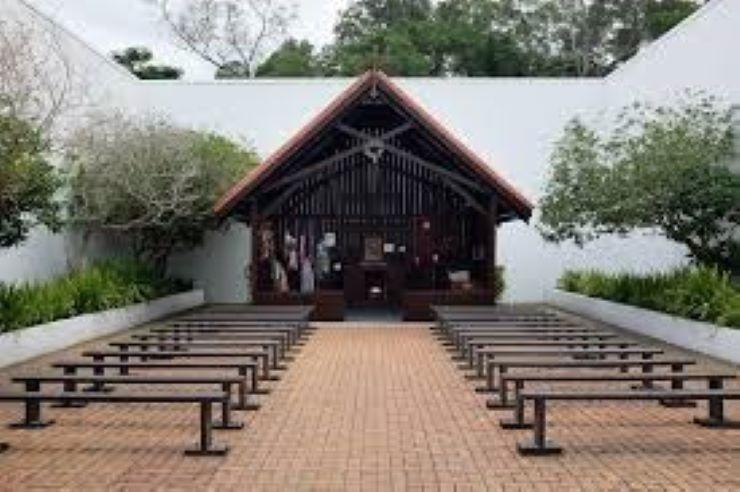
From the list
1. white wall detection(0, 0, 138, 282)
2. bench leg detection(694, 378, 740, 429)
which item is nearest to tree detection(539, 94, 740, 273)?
bench leg detection(694, 378, 740, 429)

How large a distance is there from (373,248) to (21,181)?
43.5 ft

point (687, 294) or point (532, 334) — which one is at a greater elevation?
point (687, 294)

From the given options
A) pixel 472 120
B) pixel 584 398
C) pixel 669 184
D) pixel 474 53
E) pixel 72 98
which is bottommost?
pixel 584 398

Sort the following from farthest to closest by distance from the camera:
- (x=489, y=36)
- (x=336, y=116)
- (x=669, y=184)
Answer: (x=489, y=36) → (x=336, y=116) → (x=669, y=184)

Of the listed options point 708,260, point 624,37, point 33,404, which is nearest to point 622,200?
point 708,260

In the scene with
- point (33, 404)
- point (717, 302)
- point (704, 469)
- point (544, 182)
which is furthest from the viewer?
point (544, 182)

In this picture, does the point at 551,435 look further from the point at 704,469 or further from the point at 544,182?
the point at 544,182

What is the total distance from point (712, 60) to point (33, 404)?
17019mm

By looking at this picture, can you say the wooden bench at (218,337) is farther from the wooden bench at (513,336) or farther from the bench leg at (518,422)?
the bench leg at (518,422)

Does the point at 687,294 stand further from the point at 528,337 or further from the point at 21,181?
the point at 21,181

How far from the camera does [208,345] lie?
13586 millimetres

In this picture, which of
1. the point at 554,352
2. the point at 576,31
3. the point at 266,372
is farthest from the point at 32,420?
the point at 576,31

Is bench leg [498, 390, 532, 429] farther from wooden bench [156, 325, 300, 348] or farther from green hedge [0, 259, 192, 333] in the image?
green hedge [0, 259, 192, 333]

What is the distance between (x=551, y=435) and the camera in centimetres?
923
